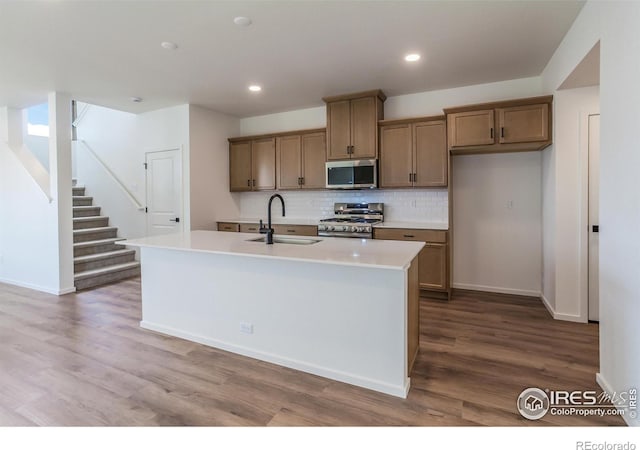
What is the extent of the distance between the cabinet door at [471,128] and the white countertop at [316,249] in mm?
1825

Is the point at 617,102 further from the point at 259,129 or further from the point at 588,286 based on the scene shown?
the point at 259,129

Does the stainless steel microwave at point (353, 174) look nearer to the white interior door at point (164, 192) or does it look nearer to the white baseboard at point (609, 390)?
the white interior door at point (164, 192)

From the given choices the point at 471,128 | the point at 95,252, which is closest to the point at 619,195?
the point at 471,128

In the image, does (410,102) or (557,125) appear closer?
(557,125)

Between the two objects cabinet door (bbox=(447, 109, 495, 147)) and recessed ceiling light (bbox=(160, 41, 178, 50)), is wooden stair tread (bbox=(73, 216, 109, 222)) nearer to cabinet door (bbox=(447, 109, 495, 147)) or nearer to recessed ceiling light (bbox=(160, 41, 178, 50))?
recessed ceiling light (bbox=(160, 41, 178, 50))

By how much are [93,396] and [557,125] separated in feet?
14.7

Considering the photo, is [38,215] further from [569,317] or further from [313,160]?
[569,317]

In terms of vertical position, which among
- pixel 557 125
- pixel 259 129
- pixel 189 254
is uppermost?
pixel 259 129

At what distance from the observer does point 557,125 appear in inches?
133

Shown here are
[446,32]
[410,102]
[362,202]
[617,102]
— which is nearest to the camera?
[617,102]

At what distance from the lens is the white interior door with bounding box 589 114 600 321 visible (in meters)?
3.25

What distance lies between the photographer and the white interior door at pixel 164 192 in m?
5.27

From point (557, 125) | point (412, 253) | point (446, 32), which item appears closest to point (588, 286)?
point (557, 125)

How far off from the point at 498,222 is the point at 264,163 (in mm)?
3467
